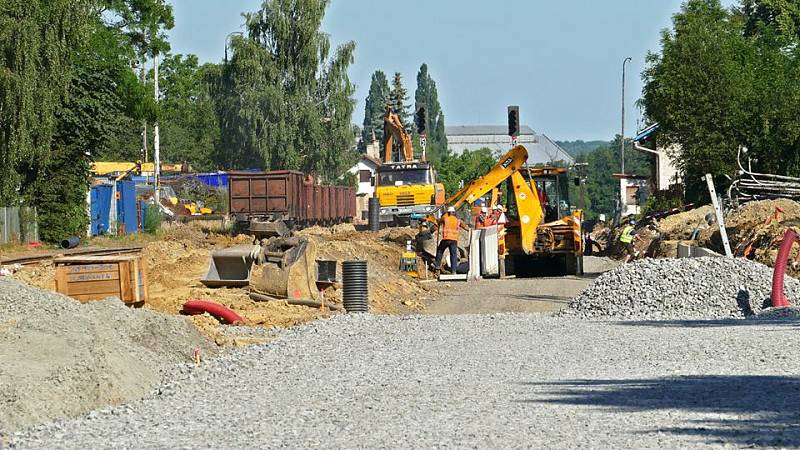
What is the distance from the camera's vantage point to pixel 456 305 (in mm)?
26641

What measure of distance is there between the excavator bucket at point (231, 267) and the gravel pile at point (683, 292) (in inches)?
243

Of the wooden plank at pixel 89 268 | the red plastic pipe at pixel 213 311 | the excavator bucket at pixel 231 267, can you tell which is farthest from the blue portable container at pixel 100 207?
the red plastic pipe at pixel 213 311

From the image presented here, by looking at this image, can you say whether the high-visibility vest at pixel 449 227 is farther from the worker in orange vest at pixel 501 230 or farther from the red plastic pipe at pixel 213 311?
the red plastic pipe at pixel 213 311

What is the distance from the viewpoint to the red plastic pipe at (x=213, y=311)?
773 inches

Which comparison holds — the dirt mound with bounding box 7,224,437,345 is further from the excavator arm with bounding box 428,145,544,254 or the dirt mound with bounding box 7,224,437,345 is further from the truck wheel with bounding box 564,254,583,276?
the truck wheel with bounding box 564,254,583,276

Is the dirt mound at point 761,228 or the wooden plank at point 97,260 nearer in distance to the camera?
the wooden plank at point 97,260

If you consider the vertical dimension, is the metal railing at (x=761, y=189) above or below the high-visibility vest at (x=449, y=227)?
above

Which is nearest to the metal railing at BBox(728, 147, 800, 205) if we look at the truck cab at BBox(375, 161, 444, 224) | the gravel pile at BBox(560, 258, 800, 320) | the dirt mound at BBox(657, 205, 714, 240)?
the dirt mound at BBox(657, 205, 714, 240)

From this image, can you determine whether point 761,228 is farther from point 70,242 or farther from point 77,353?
point 70,242

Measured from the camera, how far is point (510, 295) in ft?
91.1

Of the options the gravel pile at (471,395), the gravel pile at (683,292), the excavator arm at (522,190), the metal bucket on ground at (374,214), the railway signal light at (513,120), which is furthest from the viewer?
the metal bucket on ground at (374,214)

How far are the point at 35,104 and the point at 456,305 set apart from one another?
20.3 m

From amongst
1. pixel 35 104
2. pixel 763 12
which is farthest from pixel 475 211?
pixel 763 12

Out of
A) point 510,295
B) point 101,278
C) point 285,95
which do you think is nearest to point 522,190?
point 510,295
